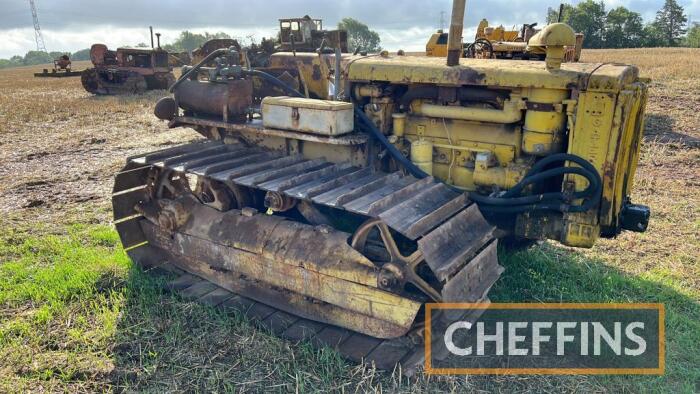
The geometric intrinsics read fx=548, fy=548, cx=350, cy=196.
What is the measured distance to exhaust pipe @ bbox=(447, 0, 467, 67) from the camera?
13.4ft

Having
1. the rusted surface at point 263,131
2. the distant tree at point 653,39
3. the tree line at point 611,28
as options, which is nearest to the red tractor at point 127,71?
the rusted surface at point 263,131

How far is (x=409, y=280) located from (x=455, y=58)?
1.76m

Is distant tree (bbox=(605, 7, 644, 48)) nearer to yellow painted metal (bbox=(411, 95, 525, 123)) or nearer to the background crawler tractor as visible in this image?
the background crawler tractor

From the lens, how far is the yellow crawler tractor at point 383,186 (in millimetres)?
3607

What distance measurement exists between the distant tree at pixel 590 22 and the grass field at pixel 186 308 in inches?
1663

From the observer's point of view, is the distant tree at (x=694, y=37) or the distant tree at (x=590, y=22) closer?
the distant tree at (x=590, y=22)

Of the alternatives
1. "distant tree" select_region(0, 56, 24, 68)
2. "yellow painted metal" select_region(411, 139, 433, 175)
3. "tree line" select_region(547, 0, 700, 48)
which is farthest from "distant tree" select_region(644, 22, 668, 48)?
"distant tree" select_region(0, 56, 24, 68)

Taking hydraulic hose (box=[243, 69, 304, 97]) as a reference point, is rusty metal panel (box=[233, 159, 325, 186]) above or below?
below

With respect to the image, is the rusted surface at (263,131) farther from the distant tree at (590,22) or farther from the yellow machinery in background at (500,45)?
the distant tree at (590,22)

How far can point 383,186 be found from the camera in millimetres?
3939

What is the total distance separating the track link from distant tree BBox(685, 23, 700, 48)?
59346 millimetres

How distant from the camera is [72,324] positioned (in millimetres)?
4035

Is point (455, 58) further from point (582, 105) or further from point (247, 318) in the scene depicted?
point (247, 318)

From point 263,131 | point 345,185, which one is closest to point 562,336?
point 345,185
